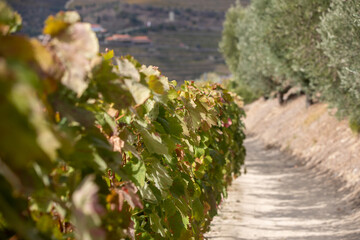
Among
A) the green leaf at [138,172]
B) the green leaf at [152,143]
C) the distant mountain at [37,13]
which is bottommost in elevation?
the distant mountain at [37,13]

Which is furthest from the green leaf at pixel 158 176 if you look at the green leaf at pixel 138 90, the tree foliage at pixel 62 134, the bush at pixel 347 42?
the bush at pixel 347 42

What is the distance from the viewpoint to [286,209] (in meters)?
9.01

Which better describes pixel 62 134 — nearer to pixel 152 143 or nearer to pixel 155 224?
pixel 152 143

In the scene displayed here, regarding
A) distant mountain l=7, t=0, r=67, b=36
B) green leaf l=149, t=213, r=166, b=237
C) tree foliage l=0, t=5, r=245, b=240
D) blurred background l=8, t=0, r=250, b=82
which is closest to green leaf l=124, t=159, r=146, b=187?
tree foliage l=0, t=5, r=245, b=240

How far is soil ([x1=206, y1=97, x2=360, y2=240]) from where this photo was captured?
7430 millimetres

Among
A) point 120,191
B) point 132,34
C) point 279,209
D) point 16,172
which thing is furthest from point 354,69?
point 132,34

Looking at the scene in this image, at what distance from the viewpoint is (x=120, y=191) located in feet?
5.42

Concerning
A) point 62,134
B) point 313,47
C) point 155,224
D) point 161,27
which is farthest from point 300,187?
point 161,27

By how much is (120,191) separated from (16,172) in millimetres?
760

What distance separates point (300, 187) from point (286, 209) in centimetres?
254

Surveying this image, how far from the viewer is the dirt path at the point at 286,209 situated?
7.17 m

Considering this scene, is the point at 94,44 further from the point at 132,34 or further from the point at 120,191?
the point at 132,34

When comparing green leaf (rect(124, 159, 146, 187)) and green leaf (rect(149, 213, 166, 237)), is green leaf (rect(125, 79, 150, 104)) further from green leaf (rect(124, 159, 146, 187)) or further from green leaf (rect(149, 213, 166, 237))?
green leaf (rect(149, 213, 166, 237))

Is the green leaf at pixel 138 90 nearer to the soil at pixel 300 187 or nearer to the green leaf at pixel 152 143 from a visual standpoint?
the green leaf at pixel 152 143
